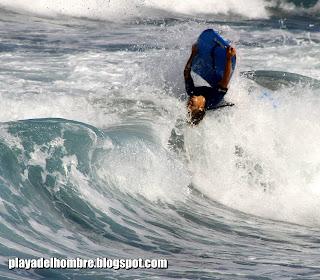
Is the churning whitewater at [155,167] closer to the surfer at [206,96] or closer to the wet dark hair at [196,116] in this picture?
the wet dark hair at [196,116]

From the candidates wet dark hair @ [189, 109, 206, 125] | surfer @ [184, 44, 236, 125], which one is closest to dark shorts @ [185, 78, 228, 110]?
surfer @ [184, 44, 236, 125]

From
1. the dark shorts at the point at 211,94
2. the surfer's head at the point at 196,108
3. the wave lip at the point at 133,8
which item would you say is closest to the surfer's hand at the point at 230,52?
the dark shorts at the point at 211,94

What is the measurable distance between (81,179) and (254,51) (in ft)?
32.9

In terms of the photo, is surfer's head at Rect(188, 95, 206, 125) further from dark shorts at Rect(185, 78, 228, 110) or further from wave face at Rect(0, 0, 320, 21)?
wave face at Rect(0, 0, 320, 21)

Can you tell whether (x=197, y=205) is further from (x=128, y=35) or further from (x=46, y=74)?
(x=128, y=35)

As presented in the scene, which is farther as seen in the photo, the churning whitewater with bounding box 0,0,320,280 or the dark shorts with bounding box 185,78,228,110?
the dark shorts with bounding box 185,78,228,110

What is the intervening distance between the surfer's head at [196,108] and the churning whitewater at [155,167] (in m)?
0.20

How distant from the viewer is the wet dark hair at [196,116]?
9.00 metres

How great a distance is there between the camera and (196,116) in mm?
9078

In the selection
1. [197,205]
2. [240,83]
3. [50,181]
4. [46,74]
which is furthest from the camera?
[46,74]

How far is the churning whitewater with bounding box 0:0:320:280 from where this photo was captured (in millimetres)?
5973

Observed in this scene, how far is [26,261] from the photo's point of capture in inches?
204

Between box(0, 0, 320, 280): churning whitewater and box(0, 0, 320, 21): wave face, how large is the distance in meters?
7.80

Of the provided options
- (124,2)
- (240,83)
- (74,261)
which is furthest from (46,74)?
(124,2)
